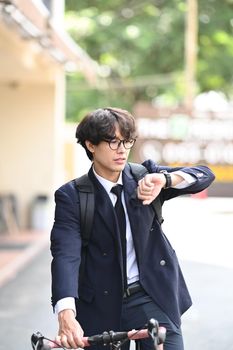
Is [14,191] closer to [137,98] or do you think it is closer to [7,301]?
[7,301]

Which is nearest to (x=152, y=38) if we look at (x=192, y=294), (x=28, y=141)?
(x=28, y=141)

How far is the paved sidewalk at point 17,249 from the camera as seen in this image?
444 inches

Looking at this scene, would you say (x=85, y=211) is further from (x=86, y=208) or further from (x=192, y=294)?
(x=192, y=294)

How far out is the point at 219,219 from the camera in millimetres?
18375

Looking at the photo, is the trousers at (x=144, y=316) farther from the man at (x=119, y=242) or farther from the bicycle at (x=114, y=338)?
the bicycle at (x=114, y=338)

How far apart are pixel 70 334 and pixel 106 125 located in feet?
2.87

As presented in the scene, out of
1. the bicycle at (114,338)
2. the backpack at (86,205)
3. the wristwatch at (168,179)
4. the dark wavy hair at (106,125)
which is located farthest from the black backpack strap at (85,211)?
the bicycle at (114,338)

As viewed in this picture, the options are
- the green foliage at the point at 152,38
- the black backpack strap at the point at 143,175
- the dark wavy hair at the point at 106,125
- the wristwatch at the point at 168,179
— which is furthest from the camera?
the green foliage at the point at 152,38

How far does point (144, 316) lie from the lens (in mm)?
3490

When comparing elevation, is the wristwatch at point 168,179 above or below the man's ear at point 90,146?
below

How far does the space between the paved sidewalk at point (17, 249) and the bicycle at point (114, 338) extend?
7408 mm

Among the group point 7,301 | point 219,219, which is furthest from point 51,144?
point 7,301

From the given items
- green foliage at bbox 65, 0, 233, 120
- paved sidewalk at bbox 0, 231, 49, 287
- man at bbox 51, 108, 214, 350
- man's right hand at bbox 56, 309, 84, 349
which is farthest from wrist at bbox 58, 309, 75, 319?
green foliage at bbox 65, 0, 233, 120

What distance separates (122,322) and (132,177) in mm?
A: 645
